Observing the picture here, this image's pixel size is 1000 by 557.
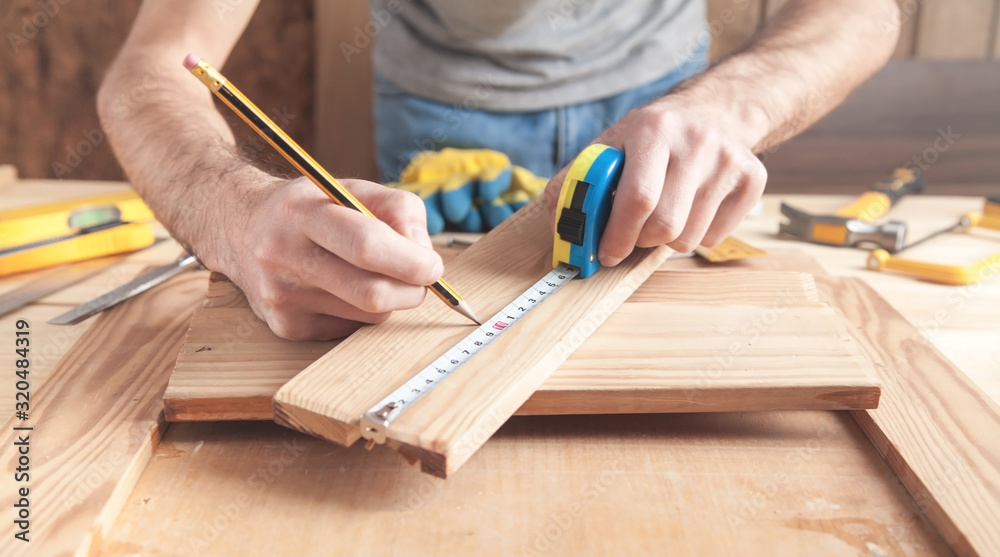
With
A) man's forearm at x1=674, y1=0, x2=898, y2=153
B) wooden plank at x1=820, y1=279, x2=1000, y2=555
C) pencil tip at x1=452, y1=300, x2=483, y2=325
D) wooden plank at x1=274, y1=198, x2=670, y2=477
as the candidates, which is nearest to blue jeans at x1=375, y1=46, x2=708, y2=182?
man's forearm at x1=674, y1=0, x2=898, y2=153

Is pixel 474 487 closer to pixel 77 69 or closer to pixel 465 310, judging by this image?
pixel 465 310

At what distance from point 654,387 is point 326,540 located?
14.2 inches

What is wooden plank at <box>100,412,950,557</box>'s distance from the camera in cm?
63

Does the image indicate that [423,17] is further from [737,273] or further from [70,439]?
[70,439]

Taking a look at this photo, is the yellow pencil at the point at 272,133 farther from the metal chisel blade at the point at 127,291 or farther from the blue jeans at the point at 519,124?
the blue jeans at the point at 519,124

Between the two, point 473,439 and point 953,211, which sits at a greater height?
point 473,439

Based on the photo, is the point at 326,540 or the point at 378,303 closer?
the point at 326,540

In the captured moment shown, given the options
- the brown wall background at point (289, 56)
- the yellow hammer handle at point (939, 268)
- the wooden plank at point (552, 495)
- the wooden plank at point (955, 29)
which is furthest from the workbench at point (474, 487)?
the wooden plank at point (955, 29)

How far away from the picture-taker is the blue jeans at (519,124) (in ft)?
5.90

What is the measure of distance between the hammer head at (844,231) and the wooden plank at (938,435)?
38 cm

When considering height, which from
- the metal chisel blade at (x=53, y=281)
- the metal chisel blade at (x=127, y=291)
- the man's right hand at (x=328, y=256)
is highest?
the man's right hand at (x=328, y=256)

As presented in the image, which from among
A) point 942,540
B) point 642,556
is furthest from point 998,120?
point 642,556

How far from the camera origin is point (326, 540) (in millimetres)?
628

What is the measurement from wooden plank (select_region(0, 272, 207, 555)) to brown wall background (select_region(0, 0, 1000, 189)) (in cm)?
145
